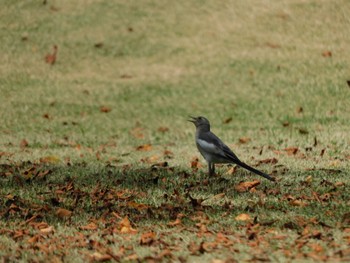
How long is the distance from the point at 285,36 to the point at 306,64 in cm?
180

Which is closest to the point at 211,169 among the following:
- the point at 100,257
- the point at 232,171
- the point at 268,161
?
the point at 232,171

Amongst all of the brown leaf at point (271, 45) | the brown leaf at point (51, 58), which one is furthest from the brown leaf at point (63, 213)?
the brown leaf at point (271, 45)

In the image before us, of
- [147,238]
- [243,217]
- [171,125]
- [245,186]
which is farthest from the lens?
[171,125]

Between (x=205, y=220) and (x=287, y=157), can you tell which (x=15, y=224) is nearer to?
(x=205, y=220)

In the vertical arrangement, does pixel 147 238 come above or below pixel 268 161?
above

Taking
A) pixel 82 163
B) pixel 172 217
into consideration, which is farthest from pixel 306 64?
pixel 172 217

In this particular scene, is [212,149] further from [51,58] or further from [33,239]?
[51,58]

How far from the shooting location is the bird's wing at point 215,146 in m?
7.95

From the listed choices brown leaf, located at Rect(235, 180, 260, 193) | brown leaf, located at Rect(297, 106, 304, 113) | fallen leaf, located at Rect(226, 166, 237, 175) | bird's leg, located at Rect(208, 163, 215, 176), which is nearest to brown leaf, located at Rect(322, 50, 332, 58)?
brown leaf, located at Rect(297, 106, 304, 113)

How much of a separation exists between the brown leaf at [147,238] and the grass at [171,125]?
1 centimetres

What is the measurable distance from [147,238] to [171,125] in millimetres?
8772

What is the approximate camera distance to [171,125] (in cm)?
1474

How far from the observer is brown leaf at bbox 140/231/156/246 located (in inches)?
232

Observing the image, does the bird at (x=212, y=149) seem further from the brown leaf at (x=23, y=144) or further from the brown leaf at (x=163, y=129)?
the brown leaf at (x=163, y=129)
